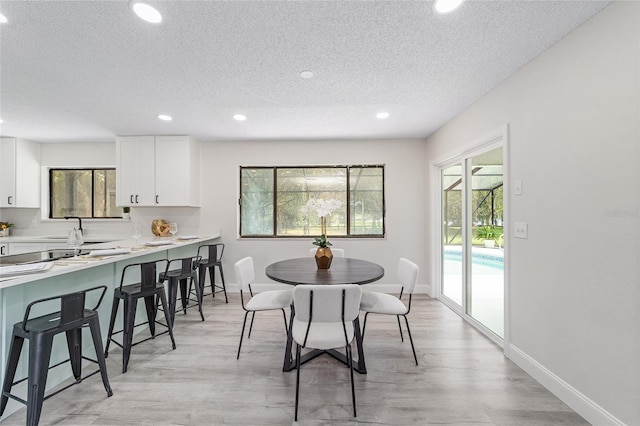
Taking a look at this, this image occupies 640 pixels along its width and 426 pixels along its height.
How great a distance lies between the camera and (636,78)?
1.46 meters

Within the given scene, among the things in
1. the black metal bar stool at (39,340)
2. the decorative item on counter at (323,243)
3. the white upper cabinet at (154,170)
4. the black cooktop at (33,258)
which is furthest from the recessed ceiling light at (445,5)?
the white upper cabinet at (154,170)

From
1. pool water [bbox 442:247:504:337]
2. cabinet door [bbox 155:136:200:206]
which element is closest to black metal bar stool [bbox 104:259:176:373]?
cabinet door [bbox 155:136:200:206]

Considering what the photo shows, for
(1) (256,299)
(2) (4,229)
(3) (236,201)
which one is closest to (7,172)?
(2) (4,229)

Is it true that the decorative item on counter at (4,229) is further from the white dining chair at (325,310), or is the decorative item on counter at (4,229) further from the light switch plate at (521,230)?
the light switch plate at (521,230)

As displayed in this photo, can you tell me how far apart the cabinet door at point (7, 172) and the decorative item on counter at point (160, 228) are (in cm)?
219

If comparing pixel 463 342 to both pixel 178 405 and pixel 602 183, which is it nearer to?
pixel 602 183

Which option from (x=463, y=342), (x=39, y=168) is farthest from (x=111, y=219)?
(x=463, y=342)

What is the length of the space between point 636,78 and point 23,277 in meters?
3.70

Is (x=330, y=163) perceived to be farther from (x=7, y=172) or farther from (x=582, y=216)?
(x=7, y=172)

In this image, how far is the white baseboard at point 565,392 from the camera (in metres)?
1.63

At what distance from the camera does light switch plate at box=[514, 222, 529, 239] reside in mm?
2234

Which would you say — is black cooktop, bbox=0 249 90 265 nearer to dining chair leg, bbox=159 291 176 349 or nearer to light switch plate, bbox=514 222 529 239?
dining chair leg, bbox=159 291 176 349

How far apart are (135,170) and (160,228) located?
96 cm

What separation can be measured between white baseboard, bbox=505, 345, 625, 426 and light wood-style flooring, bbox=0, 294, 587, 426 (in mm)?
48
